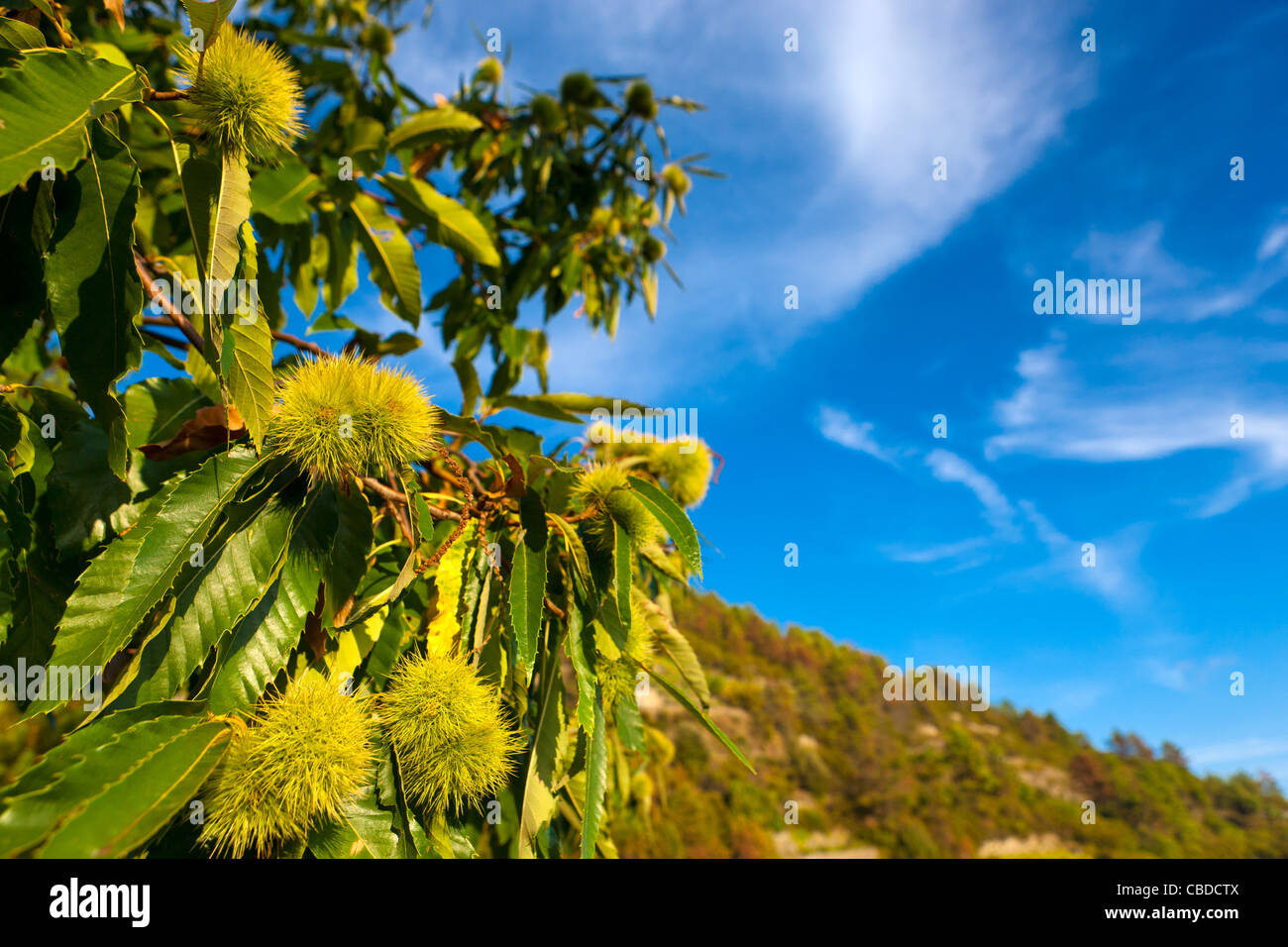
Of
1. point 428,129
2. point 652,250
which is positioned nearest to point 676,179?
point 652,250

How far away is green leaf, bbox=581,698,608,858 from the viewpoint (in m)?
1.05

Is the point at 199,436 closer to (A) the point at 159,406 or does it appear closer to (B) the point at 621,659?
(A) the point at 159,406

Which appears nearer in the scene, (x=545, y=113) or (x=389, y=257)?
(x=389, y=257)

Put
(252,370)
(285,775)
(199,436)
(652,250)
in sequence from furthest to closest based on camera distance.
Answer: (652,250) → (199,436) → (252,370) → (285,775)

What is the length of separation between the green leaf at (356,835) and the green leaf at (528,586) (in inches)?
10.4

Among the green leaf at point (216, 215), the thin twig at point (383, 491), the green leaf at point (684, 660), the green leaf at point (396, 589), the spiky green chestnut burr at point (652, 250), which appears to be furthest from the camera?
the spiky green chestnut burr at point (652, 250)

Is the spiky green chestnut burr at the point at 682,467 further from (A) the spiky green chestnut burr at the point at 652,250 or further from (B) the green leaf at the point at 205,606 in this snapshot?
(A) the spiky green chestnut burr at the point at 652,250

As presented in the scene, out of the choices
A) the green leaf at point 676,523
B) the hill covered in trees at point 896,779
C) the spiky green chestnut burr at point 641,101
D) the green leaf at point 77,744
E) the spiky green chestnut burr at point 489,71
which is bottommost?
the hill covered in trees at point 896,779

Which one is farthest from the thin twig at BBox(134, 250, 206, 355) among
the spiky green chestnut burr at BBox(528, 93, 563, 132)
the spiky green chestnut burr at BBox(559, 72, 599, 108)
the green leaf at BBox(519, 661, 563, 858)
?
the spiky green chestnut burr at BBox(559, 72, 599, 108)

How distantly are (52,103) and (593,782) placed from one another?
48.0 inches

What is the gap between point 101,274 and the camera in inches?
36.9

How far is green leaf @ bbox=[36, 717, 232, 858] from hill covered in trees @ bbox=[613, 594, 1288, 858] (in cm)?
1561

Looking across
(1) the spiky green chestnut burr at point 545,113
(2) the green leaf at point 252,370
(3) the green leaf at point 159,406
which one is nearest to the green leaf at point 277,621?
(2) the green leaf at point 252,370

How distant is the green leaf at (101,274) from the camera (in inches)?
36.2
